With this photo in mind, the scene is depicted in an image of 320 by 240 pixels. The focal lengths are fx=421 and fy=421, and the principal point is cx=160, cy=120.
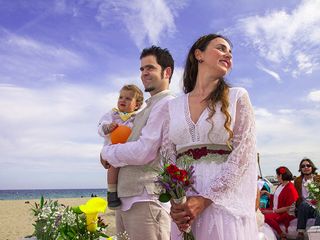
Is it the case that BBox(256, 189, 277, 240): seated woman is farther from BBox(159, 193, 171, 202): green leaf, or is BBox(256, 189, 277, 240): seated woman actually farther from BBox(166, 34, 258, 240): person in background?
BBox(159, 193, 171, 202): green leaf

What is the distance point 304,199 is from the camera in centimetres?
874

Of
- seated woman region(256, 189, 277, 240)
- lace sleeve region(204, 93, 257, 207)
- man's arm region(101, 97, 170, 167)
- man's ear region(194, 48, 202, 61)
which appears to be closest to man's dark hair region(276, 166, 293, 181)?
seated woman region(256, 189, 277, 240)

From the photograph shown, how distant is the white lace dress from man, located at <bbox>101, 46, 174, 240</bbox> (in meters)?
0.56

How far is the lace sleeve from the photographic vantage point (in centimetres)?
230

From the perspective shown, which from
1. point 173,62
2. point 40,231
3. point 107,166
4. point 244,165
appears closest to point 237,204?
point 244,165

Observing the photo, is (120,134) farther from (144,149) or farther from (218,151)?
(218,151)

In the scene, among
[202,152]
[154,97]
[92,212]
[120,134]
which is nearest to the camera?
[92,212]

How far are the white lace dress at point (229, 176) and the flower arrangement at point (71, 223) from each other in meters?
0.60

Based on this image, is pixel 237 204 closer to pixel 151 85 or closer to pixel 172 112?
pixel 172 112

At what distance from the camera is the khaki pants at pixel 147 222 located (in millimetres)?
3141

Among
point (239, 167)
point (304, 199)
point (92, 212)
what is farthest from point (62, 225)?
point (304, 199)

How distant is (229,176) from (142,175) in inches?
41.0

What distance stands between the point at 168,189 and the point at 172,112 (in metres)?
0.71

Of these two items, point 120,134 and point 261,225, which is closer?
point 120,134
